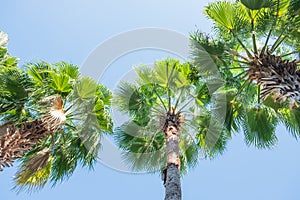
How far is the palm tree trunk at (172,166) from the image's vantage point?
7059 mm

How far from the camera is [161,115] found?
977 cm

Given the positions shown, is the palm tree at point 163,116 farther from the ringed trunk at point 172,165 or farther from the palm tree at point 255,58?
the palm tree at point 255,58

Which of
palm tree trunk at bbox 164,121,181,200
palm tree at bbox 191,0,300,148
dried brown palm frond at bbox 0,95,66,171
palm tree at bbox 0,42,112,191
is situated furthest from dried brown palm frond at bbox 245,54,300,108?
dried brown palm frond at bbox 0,95,66,171

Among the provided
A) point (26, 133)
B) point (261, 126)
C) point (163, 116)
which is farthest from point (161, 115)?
point (26, 133)

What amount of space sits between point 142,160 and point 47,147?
2556mm

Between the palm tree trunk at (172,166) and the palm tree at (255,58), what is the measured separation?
158 centimetres

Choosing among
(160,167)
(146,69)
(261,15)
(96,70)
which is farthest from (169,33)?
(160,167)

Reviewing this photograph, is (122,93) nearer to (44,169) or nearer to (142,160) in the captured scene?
(142,160)

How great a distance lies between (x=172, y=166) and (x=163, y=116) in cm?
208

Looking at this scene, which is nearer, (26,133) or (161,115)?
(26,133)

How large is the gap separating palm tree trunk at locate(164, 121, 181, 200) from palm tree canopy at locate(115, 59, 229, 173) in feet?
1.99

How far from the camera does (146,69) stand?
32.6 feet

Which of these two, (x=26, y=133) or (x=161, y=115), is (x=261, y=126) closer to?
(x=161, y=115)

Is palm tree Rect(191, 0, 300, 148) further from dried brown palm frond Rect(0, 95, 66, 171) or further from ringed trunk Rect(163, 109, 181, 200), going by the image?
A: dried brown palm frond Rect(0, 95, 66, 171)
